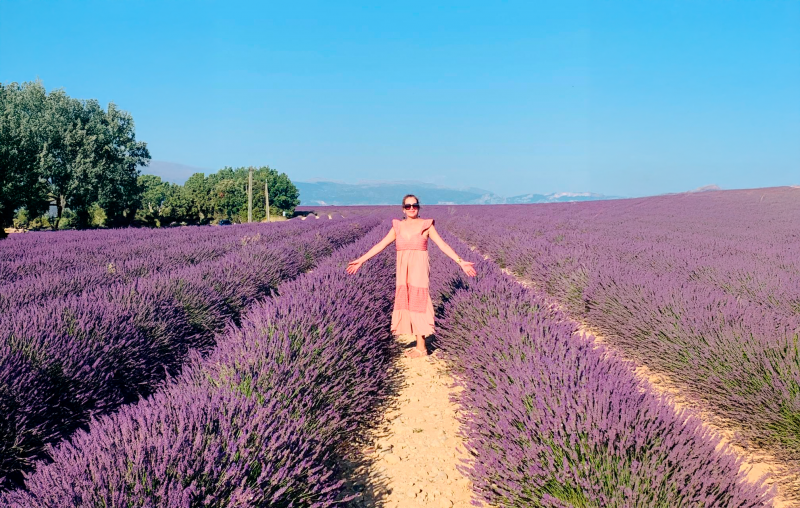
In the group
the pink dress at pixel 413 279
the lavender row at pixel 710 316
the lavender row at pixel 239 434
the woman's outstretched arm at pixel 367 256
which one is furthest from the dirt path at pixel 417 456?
the lavender row at pixel 710 316

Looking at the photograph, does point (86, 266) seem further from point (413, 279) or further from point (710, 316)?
point (710, 316)

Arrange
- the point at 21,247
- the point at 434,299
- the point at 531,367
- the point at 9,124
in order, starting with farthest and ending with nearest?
the point at 9,124 < the point at 21,247 < the point at 434,299 < the point at 531,367

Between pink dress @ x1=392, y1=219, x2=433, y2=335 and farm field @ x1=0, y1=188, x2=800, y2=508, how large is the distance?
0.19 m

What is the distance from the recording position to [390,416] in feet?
10.3

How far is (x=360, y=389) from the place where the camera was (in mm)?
2850

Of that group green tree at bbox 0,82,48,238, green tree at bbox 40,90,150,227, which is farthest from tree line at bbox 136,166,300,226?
green tree at bbox 0,82,48,238

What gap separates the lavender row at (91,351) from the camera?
2.26 metres

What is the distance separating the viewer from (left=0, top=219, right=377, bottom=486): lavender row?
2258mm

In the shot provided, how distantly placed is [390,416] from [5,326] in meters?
2.33

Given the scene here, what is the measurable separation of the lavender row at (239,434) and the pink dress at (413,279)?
1.04m

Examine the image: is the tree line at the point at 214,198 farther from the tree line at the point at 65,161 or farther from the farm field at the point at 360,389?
the farm field at the point at 360,389

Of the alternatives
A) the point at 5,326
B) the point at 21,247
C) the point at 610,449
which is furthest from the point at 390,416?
the point at 21,247

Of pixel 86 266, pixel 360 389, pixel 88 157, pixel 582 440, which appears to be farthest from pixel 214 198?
pixel 582 440

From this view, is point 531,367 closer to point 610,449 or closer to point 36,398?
point 610,449
